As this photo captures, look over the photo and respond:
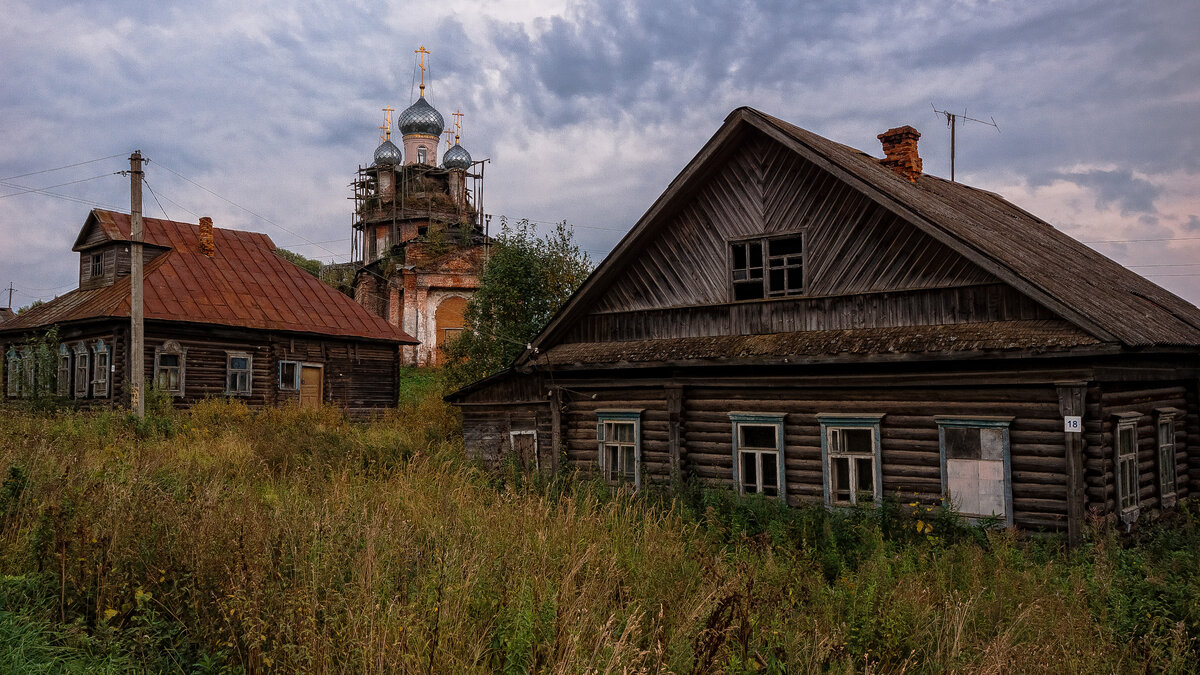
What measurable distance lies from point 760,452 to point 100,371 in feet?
62.5

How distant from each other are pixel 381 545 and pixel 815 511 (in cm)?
737

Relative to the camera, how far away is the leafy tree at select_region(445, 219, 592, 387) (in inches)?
964

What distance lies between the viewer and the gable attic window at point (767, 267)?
502 inches

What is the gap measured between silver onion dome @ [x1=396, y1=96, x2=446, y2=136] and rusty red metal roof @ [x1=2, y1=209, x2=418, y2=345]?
2543cm

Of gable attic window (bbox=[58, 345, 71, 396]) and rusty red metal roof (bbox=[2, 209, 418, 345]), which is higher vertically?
rusty red metal roof (bbox=[2, 209, 418, 345])

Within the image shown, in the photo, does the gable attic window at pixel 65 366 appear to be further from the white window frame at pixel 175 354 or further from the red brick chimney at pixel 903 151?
the red brick chimney at pixel 903 151

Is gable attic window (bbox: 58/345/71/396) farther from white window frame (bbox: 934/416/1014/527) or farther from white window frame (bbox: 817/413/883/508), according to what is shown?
white window frame (bbox: 934/416/1014/527)

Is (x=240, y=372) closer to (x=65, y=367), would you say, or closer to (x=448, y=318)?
(x=65, y=367)

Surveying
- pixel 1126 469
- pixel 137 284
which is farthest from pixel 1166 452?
pixel 137 284

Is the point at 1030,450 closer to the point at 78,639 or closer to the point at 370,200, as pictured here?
the point at 78,639

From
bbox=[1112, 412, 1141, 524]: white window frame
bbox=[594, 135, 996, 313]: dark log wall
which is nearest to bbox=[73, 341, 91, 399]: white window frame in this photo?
bbox=[594, 135, 996, 313]: dark log wall

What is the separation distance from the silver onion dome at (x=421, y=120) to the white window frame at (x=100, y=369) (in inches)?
1268

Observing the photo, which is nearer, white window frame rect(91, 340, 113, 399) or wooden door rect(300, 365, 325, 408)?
white window frame rect(91, 340, 113, 399)

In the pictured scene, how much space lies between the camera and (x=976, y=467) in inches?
414
